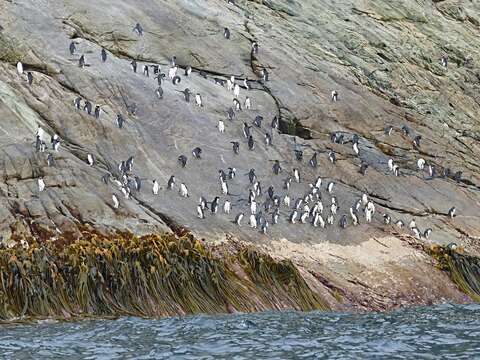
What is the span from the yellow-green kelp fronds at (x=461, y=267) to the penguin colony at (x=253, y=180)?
4.09 ft

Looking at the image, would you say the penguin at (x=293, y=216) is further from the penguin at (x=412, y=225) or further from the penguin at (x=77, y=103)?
the penguin at (x=77, y=103)

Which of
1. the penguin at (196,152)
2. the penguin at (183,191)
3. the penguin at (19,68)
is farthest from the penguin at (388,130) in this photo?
the penguin at (19,68)

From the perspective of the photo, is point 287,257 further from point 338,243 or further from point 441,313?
point 441,313

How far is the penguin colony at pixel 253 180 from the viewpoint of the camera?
1045 inches

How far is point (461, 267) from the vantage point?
2792 cm

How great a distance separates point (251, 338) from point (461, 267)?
38.7 ft

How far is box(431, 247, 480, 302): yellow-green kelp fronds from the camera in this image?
27.4m

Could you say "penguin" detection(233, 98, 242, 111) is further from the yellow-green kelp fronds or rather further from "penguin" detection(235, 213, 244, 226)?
the yellow-green kelp fronds

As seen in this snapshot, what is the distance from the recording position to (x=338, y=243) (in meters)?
27.6

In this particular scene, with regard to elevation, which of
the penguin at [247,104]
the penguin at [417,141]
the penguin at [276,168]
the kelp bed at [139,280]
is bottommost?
the kelp bed at [139,280]

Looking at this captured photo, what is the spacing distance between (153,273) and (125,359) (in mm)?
6311

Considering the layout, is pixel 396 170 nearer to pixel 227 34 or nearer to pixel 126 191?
pixel 227 34

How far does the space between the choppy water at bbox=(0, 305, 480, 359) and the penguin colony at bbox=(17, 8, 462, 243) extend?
5972mm

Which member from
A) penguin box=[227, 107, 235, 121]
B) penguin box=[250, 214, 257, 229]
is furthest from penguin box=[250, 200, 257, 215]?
penguin box=[227, 107, 235, 121]
